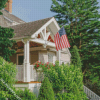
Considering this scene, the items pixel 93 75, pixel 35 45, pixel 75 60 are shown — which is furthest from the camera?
pixel 93 75

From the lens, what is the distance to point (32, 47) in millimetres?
14594

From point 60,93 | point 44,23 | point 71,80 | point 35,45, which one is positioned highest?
point 44,23

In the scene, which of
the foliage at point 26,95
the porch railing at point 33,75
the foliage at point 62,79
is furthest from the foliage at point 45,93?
the porch railing at point 33,75

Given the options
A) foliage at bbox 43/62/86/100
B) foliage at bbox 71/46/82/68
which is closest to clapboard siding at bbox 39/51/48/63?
foliage at bbox 43/62/86/100

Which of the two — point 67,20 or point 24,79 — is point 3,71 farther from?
point 67,20

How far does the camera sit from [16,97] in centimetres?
779

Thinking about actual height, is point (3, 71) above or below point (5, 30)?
below

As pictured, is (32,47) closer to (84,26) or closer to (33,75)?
(33,75)

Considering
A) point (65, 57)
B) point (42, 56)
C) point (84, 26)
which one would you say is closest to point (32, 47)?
point (42, 56)

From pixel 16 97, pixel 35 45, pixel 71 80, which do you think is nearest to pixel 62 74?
pixel 71 80

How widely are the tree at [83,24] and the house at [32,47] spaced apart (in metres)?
3.73

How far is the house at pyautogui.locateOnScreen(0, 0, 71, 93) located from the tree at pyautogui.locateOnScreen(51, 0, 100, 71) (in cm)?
373

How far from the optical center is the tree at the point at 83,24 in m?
21.7

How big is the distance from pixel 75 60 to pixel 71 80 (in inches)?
328
